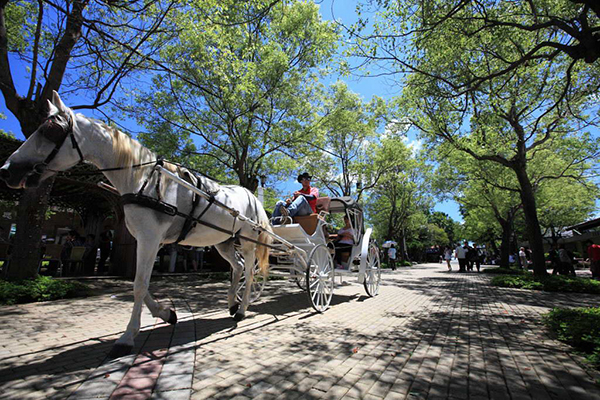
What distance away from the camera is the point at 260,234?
16.6 feet

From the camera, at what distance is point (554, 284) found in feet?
31.2

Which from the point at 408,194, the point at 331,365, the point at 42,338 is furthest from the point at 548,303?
the point at 408,194

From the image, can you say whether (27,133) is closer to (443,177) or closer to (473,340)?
(473,340)

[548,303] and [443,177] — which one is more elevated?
[443,177]

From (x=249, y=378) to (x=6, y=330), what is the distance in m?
3.56

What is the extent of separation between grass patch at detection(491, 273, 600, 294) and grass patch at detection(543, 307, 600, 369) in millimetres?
5787

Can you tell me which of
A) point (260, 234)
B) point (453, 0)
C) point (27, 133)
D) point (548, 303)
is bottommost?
point (548, 303)

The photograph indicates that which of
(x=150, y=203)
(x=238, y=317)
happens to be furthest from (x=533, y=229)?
(x=150, y=203)

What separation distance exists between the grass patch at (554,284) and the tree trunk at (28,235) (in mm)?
14175

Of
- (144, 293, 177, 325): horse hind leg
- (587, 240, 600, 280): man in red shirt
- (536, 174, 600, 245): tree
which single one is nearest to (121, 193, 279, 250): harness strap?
(144, 293, 177, 325): horse hind leg

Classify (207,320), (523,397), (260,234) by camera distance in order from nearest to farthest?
(523,397) < (207,320) < (260,234)

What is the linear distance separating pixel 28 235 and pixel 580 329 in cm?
983

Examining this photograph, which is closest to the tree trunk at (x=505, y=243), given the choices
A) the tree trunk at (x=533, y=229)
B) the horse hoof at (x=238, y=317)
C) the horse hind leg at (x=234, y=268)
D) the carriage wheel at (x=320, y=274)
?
the tree trunk at (x=533, y=229)

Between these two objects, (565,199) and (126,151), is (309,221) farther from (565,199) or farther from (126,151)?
(565,199)
